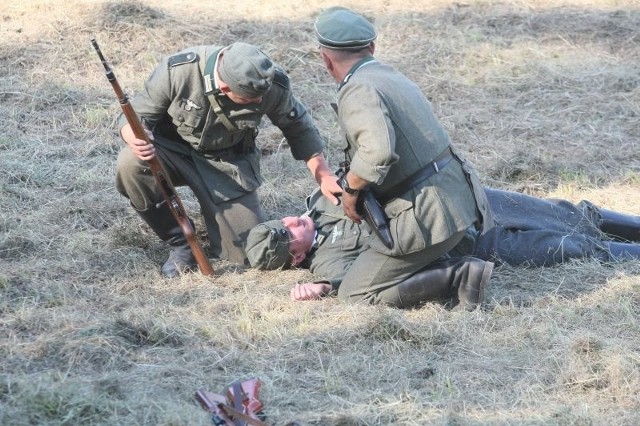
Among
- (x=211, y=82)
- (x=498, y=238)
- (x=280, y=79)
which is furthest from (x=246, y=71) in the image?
(x=498, y=238)

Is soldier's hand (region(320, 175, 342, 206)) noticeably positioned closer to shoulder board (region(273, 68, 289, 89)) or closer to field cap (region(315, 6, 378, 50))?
shoulder board (region(273, 68, 289, 89))

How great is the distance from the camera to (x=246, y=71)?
5715 mm

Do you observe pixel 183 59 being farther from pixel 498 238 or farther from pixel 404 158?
pixel 498 238

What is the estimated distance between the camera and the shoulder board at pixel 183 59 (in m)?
6.04

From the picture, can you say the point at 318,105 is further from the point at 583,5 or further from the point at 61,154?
the point at 583,5

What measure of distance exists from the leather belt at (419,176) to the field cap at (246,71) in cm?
100

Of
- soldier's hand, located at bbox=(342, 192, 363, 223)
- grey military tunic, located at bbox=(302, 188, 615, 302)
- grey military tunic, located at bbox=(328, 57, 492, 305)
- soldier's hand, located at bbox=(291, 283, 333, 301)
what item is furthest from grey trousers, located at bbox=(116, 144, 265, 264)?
soldier's hand, located at bbox=(342, 192, 363, 223)

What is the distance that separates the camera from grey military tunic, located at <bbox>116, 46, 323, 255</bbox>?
239 inches

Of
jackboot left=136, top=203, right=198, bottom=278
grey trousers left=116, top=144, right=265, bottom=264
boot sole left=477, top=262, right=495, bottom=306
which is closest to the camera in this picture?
boot sole left=477, top=262, right=495, bottom=306

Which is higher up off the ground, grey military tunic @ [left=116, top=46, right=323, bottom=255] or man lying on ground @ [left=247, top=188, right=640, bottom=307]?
grey military tunic @ [left=116, top=46, right=323, bottom=255]

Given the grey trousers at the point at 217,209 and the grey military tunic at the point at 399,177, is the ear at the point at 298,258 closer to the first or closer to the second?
the grey trousers at the point at 217,209

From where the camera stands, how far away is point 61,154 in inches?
314

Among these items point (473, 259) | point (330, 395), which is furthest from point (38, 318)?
point (473, 259)

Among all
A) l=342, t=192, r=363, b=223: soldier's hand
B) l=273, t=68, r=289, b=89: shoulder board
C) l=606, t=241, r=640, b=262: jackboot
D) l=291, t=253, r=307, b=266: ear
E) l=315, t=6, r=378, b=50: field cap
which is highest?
l=315, t=6, r=378, b=50: field cap
